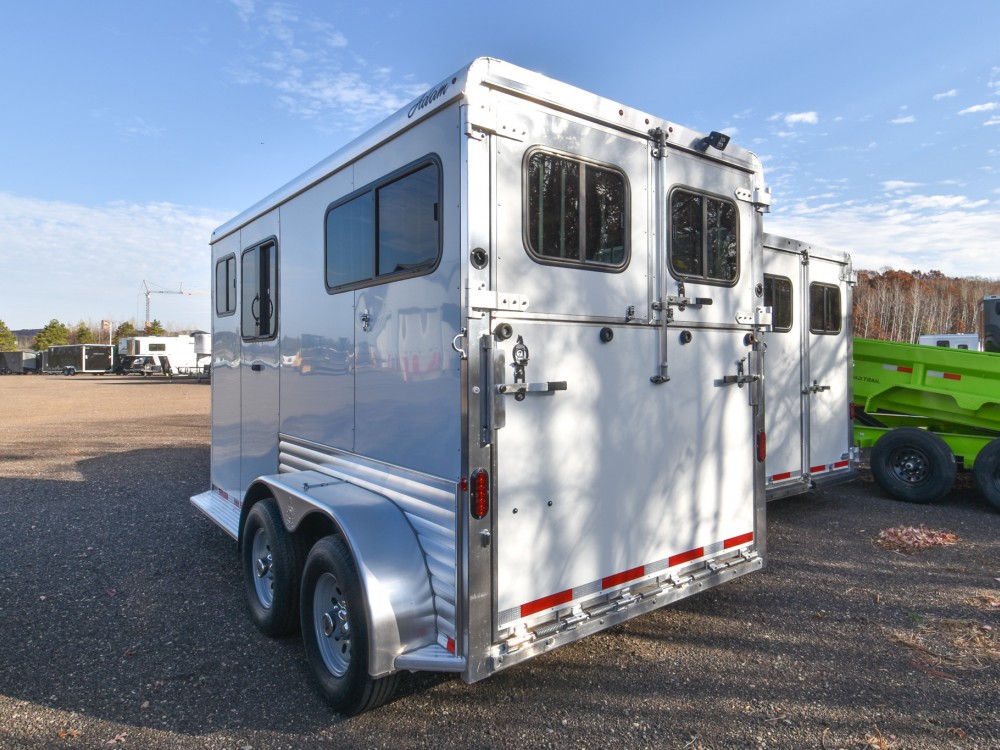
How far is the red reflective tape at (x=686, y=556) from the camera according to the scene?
3.60 meters

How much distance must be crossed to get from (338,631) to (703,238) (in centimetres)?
293

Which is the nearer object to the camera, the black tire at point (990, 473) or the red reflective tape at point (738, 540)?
the red reflective tape at point (738, 540)

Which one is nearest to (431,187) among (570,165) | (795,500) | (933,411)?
(570,165)

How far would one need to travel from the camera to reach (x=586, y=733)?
2.88m

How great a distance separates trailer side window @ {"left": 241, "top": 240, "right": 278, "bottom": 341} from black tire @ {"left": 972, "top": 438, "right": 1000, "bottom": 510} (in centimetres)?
693

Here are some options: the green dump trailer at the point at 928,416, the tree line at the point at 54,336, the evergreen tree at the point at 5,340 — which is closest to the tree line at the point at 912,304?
the green dump trailer at the point at 928,416

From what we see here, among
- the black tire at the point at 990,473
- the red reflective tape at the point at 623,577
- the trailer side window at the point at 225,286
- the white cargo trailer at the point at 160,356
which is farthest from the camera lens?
the white cargo trailer at the point at 160,356

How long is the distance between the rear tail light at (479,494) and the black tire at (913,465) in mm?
6175

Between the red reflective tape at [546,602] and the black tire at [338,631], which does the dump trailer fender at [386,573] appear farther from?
the red reflective tape at [546,602]

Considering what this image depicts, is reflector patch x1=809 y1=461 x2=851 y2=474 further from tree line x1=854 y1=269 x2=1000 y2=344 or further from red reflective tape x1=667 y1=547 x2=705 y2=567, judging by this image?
tree line x1=854 y1=269 x2=1000 y2=344

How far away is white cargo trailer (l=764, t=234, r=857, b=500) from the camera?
628 cm

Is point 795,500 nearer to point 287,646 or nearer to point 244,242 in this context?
point 287,646

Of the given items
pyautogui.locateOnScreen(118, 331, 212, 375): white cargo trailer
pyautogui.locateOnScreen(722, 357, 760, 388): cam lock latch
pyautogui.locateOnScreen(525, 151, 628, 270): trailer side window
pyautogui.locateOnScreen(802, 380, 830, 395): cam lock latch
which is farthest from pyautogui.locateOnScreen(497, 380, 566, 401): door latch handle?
pyautogui.locateOnScreen(118, 331, 212, 375): white cargo trailer

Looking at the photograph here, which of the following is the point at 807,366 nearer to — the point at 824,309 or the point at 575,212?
the point at 824,309
